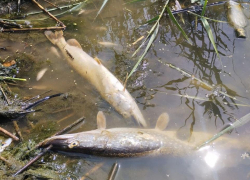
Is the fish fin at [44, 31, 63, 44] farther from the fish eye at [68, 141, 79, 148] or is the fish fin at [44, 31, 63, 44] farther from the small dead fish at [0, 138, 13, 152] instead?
the fish eye at [68, 141, 79, 148]

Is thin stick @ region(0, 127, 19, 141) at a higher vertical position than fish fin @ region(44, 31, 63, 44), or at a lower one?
lower

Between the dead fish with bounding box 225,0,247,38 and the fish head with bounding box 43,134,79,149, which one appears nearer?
the fish head with bounding box 43,134,79,149

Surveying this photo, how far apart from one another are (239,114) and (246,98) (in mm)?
344

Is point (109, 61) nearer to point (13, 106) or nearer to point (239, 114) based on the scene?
point (13, 106)

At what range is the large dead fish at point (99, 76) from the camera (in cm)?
386

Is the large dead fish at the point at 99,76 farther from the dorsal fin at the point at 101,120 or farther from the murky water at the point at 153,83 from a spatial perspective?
the dorsal fin at the point at 101,120

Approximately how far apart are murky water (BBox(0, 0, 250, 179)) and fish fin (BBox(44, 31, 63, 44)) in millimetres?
136

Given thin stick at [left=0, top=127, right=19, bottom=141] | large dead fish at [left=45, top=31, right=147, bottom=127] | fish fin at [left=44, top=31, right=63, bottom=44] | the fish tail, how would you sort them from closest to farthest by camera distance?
thin stick at [left=0, top=127, right=19, bottom=141], the fish tail, large dead fish at [left=45, top=31, right=147, bottom=127], fish fin at [left=44, top=31, right=63, bottom=44]

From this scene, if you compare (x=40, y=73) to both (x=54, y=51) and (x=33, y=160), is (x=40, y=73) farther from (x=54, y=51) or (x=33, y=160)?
(x=33, y=160)

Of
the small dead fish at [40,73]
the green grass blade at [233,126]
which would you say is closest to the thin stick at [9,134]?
the small dead fish at [40,73]

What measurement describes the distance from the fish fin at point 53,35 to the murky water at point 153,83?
14 centimetres

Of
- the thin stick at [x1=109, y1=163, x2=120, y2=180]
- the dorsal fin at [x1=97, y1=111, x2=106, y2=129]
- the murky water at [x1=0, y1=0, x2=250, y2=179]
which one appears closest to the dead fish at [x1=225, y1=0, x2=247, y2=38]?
the murky water at [x1=0, y1=0, x2=250, y2=179]

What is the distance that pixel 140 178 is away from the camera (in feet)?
10.7

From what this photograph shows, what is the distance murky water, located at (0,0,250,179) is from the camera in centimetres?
332
